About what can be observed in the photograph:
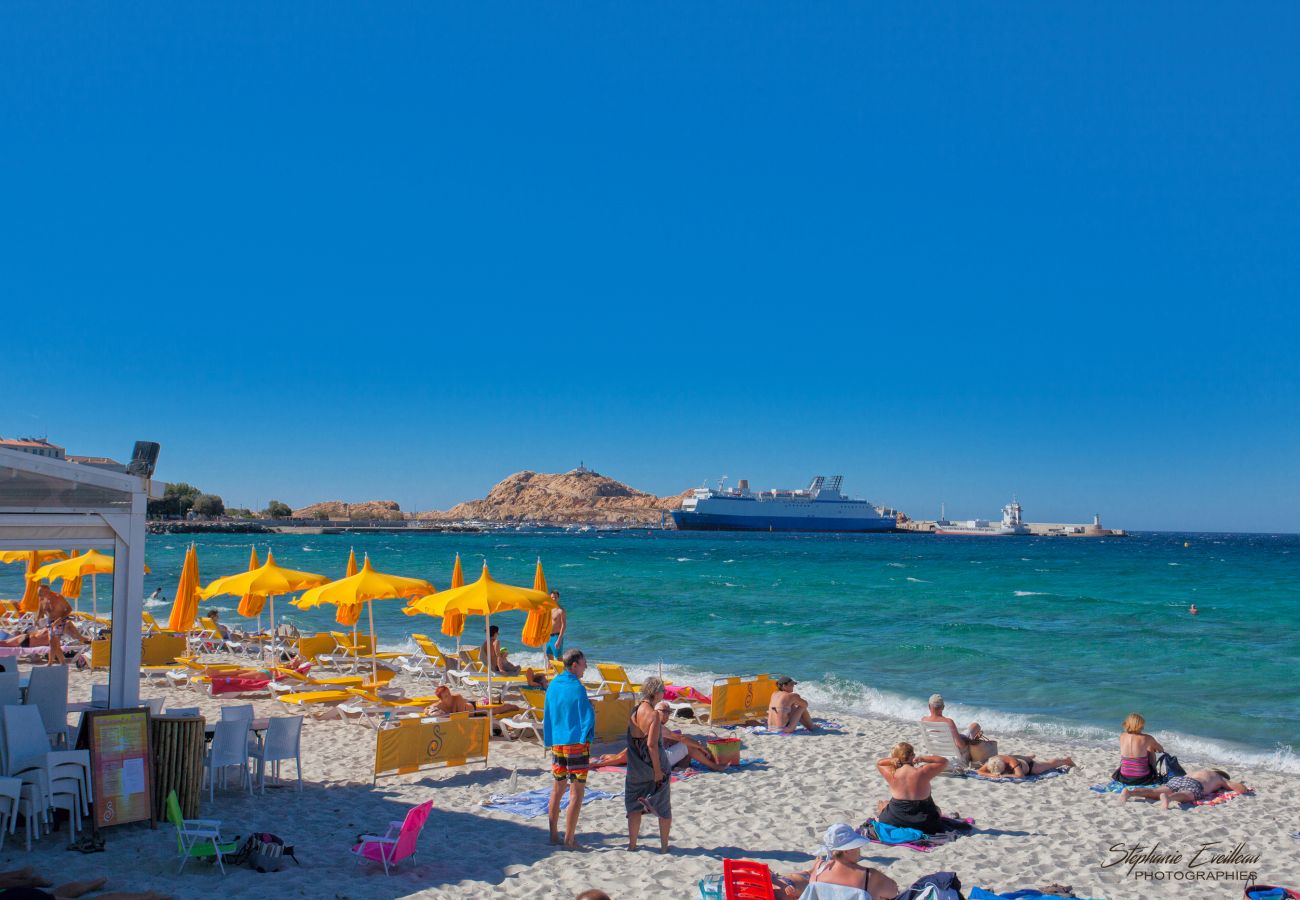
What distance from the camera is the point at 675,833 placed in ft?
20.1

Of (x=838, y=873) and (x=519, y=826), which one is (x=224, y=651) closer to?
(x=519, y=826)

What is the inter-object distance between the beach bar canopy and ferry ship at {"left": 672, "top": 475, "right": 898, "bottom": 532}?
99.0 meters

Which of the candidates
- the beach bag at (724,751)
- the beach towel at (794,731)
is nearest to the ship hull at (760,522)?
the beach towel at (794,731)

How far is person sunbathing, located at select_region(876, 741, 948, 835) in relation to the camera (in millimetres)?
6211

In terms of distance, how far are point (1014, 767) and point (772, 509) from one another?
3826 inches

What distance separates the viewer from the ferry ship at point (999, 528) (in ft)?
425

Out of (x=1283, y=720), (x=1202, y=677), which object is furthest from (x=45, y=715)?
(x=1202, y=677)

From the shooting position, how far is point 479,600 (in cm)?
871

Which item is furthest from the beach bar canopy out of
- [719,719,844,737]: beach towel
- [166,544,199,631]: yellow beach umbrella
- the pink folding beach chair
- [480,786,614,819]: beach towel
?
[719,719,844,737]: beach towel

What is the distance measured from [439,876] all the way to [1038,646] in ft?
54.9

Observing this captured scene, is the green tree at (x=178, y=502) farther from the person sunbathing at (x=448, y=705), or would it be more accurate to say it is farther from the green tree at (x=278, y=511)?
the person sunbathing at (x=448, y=705)

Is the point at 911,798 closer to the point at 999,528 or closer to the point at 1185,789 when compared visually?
the point at 1185,789

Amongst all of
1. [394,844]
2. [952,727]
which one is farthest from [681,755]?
[394,844]

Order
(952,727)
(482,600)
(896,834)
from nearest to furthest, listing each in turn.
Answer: (896,834) → (952,727) → (482,600)
